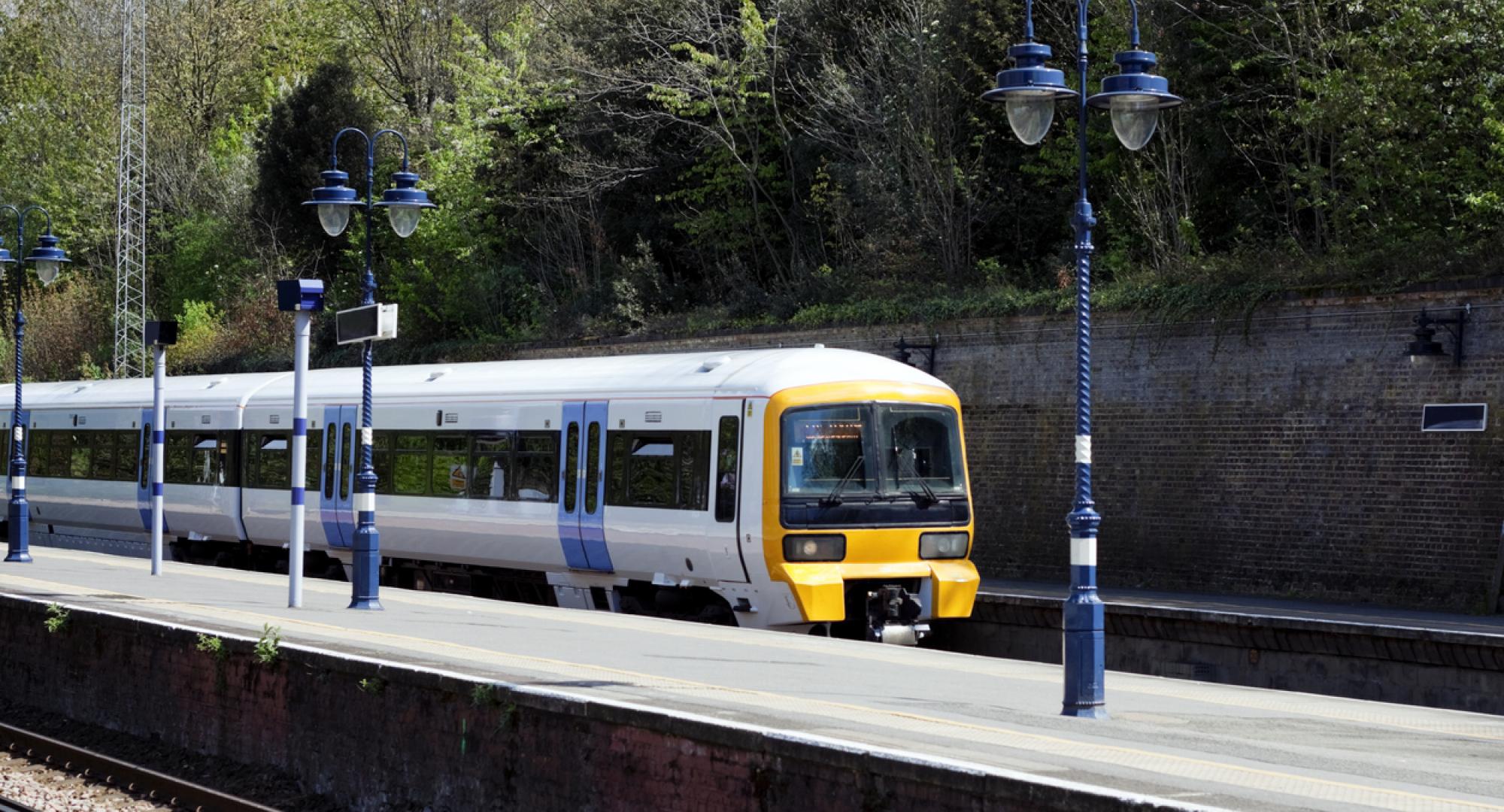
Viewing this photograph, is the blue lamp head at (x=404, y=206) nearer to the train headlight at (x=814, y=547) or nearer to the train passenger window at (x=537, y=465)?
the train passenger window at (x=537, y=465)

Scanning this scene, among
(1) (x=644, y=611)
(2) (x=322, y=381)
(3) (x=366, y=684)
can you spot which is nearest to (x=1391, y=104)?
(1) (x=644, y=611)

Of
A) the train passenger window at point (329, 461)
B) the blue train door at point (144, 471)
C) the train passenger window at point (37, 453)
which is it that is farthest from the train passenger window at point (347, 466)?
the train passenger window at point (37, 453)

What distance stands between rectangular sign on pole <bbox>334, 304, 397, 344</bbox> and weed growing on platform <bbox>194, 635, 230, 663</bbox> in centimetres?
385

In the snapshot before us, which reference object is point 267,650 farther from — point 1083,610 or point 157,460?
point 157,460

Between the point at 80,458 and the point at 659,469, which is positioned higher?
the point at 659,469

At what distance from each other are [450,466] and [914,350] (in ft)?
26.9

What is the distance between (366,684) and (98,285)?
170 ft

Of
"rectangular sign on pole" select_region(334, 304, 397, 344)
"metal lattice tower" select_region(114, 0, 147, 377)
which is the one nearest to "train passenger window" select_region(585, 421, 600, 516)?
"rectangular sign on pole" select_region(334, 304, 397, 344)

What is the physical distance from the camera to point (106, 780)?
13.8m

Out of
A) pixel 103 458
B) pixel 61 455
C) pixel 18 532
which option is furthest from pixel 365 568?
pixel 61 455

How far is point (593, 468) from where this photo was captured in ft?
64.7

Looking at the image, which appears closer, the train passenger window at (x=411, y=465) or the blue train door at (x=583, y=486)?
the blue train door at (x=583, y=486)

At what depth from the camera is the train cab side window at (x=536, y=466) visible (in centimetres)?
2027

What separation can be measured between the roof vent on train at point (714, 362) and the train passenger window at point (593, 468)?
1.60m
